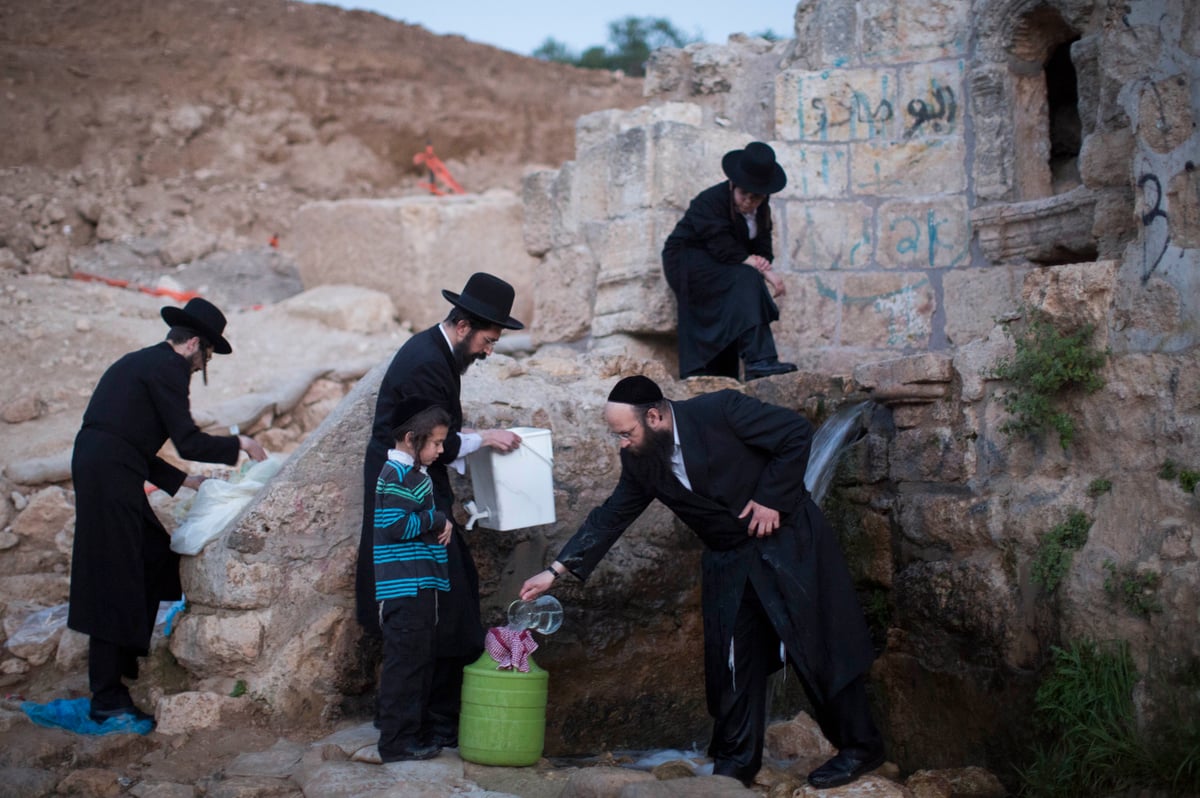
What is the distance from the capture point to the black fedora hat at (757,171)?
6.40 meters

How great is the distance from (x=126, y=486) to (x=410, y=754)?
173 cm

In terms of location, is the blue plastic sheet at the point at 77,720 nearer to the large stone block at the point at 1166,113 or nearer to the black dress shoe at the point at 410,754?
the black dress shoe at the point at 410,754

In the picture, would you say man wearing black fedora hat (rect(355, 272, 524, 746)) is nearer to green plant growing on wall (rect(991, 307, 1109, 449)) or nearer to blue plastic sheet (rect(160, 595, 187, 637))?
blue plastic sheet (rect(160, 595, 187, 637))

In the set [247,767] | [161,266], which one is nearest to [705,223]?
[247,767]

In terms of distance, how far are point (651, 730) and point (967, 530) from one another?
6.03 feet

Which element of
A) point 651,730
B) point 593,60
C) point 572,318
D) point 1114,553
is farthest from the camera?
point 593,60

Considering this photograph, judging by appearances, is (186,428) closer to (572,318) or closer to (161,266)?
(572,318)

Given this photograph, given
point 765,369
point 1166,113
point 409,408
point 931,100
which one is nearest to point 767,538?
point 409,408

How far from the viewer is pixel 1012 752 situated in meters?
4.61

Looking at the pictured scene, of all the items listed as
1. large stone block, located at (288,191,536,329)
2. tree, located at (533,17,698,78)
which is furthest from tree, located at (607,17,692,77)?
large stone block, located at (288,191,536,329)

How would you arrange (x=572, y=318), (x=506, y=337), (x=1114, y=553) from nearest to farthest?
(x=1114, y=553) → (x=572, y=318) → (x=506, y=337)

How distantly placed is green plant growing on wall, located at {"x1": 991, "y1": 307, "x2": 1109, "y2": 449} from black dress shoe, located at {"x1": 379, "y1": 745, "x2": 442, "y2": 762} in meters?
2.73

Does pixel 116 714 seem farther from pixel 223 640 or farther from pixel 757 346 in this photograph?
pixel 757 346

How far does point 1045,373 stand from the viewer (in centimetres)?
480
